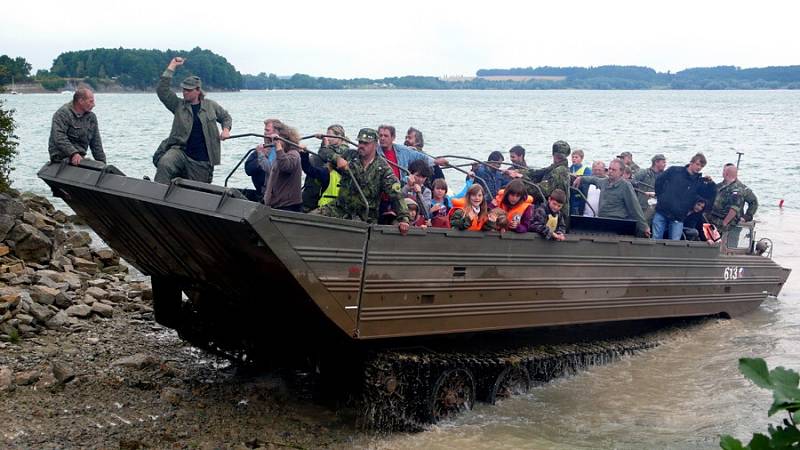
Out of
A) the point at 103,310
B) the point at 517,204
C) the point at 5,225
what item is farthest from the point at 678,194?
the point at 5,225

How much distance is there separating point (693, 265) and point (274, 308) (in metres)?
5.58

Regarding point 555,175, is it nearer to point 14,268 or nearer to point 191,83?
point 191,83

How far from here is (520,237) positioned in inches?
336

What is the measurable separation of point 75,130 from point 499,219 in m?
3.68

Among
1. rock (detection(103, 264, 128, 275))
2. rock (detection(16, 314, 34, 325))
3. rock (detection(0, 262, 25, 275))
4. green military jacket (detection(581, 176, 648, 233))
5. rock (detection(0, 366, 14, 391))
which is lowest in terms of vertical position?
rock (detection(103, 264, 128, 275))

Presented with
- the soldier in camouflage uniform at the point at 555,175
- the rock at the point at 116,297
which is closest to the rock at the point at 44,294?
the rock at the point at 116,297

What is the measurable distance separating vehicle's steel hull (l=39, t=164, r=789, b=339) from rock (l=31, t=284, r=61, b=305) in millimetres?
2094

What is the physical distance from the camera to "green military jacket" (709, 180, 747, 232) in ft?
42.5

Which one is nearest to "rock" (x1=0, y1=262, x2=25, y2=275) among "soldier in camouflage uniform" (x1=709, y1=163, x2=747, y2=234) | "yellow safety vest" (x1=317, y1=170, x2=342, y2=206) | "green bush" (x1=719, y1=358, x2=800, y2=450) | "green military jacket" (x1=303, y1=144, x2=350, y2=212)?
"green military jacket" (x1=303, y1=144, x2=350, y2=212)

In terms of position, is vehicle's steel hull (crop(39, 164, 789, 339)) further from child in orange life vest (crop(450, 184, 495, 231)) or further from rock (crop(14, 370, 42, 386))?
rock (crop(14, 370, 42, 386))

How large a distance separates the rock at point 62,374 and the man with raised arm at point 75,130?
172 centimetres

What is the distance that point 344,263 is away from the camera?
7129 millimetres

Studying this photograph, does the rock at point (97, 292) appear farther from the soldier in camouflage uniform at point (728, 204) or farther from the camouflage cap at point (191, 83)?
the soldier in camouflage uniform at point (728, 204)

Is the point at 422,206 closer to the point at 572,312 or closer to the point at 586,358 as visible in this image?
the point at 572,312
